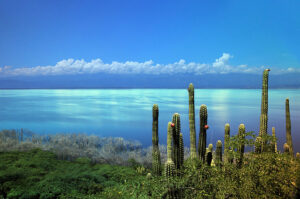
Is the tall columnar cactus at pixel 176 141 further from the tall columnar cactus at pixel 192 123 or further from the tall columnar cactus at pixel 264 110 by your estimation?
the tall columnar cactus at pixel 264 110

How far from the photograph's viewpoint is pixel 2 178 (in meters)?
11.1

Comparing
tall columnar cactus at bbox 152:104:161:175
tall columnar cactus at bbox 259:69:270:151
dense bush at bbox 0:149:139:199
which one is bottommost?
dense bush at bbox 0:149:139:199

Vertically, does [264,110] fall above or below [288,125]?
above

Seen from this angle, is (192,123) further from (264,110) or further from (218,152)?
(264,110)

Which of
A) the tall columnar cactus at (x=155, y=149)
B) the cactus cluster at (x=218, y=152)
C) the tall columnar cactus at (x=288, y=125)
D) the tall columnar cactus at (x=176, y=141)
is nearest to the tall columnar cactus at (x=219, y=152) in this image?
the cactus cluster at (x=218, y=152)

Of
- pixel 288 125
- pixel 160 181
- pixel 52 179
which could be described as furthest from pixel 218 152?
pixel 52 179

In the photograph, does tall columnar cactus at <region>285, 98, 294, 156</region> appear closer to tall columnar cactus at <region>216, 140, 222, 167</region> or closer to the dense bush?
tall columnar cactus at <region>216, 140, 222, 167</region>

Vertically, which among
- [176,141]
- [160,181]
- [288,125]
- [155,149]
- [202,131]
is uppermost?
[202,131]

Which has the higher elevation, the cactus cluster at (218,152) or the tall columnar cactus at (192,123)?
the tall columnar cactus at (192,123)

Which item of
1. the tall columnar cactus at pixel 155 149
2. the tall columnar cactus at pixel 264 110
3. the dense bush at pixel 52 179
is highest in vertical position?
the tall columnar cactus at pixel 264 110

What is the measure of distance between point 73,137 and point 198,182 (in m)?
17.2

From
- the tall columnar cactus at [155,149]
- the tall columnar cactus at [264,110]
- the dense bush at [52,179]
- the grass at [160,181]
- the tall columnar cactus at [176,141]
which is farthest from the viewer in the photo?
the tall columnar cactus at [155,149]

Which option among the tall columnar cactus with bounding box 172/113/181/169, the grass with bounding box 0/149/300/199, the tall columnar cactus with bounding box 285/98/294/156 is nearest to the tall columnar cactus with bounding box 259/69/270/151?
the tall columnar cactus with bounding box 285/98/294/156

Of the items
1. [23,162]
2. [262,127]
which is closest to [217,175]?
[262,127]
